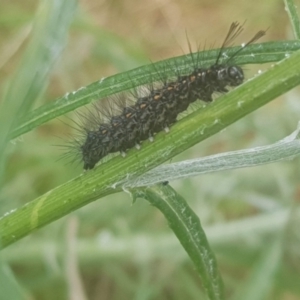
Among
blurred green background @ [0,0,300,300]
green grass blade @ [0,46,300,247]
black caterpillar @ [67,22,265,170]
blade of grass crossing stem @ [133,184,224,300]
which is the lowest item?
blade of grass crossing stem @ [133,184,224,300]

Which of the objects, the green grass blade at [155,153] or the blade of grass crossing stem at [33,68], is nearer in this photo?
the blade of grass crossing stem at [33,68]

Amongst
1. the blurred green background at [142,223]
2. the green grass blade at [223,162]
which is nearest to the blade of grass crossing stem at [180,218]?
the green grass blade at [223,162]

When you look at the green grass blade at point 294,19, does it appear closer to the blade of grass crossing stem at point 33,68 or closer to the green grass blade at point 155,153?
the green grass blade at point 155,153

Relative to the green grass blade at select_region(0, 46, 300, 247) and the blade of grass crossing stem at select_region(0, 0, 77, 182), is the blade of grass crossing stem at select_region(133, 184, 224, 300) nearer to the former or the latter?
the green grass blade at select_region(0, 46, 300, 247)

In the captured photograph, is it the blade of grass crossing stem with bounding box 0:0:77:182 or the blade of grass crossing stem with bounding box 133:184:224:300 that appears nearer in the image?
the blade of grass crossing stem with bounding box 0:0:77:182

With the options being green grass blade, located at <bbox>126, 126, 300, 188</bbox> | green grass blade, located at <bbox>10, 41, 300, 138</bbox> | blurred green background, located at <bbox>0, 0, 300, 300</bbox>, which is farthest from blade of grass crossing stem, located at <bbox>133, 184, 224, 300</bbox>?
blurred green background, located at <bbox>0, 0, 300, 300</bbox>

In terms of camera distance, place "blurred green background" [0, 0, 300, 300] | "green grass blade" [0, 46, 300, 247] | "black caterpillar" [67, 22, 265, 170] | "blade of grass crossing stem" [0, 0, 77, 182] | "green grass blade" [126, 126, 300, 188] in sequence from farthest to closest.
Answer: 1. "blurred green background" [0, 0, 300, 300]
2. "black caterpillar" [67, 22, 265, 170]
3. "green grass blade" [126, 126, 300, 188]
4. "green grass blade" [0, 46, 300, 247]
5. "blade of grass crossing stem" [0, 0, 77, 182]

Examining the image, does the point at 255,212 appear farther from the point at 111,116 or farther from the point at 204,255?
the point at 204,255
